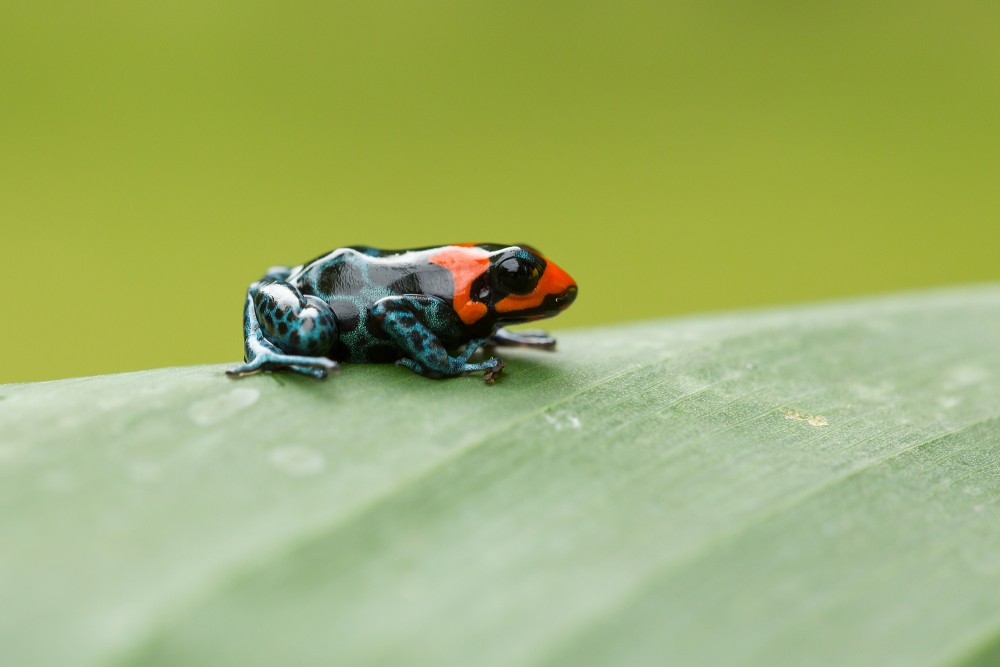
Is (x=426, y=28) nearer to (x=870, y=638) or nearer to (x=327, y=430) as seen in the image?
(x=327, y=430)

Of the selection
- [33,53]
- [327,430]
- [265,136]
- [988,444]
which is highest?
[33,53]

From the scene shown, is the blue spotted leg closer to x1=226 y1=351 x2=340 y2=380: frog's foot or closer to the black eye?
x1=226 y1=351 x2=340 y2=380: frog's foot

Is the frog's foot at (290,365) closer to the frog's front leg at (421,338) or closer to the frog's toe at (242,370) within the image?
the frog's toe at (242,370)

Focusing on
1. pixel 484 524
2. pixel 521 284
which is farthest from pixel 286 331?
pixel 484 524

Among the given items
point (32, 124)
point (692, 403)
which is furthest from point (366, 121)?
point (692, 403)

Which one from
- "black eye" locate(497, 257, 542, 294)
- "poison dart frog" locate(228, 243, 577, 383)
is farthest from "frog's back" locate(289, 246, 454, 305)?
"black eye" locate(497, 257, 542, 294)

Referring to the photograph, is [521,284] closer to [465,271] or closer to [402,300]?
[465,271]

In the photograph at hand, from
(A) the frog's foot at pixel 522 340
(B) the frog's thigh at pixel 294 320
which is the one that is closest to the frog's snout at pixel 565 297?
(A) the frog's foot at pixel 522 340
